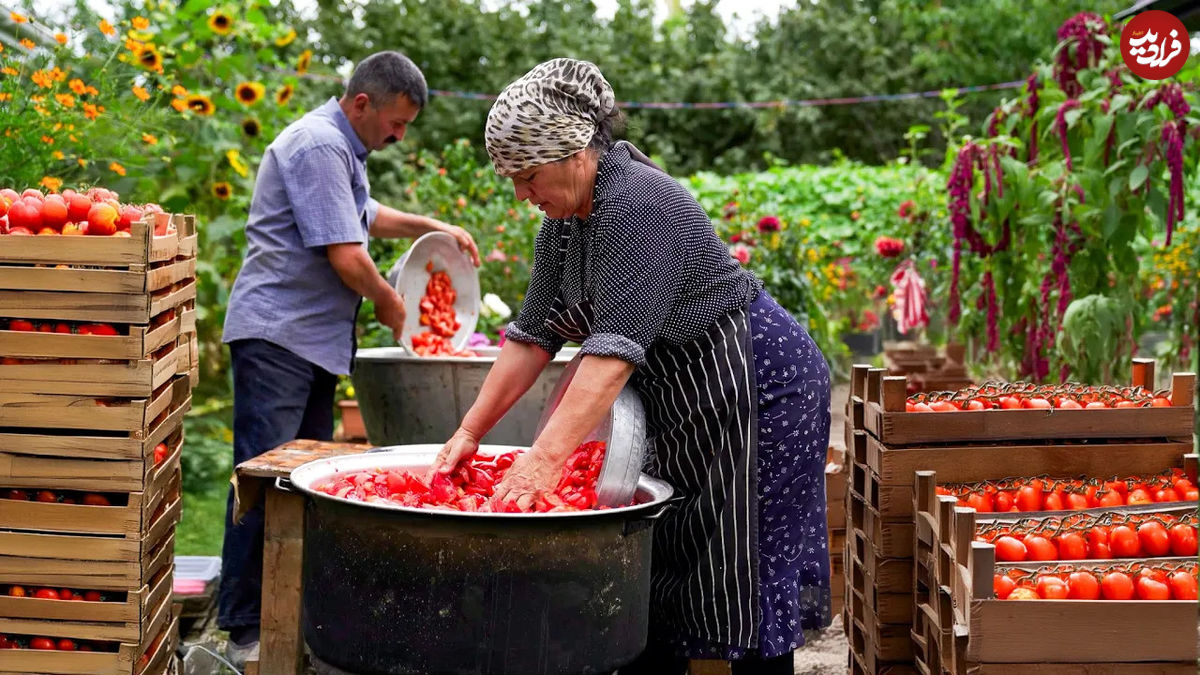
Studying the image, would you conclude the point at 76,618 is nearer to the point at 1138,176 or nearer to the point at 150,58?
the point at 150,58

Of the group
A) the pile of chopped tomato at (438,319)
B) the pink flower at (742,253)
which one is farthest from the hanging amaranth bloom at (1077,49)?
the pile of chopped tomato at (438,319)

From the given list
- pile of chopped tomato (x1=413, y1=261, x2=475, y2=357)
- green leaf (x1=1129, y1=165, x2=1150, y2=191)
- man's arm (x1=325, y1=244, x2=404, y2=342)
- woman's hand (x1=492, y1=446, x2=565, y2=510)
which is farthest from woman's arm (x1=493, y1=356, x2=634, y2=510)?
green leaf (x1=1129, y1=165, x2=1150, y2=191)

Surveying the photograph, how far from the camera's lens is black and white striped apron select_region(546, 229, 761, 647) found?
2883 millimetres

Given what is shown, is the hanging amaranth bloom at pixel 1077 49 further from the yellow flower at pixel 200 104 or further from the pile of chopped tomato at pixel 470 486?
the yellow flower at pixel 200 104

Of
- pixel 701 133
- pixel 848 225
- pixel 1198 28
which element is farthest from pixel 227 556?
pixel 701 133

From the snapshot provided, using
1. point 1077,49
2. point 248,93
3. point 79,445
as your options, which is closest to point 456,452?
point 79,445

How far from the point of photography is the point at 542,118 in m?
2.66

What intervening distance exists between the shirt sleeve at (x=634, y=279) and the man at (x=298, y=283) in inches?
64.5

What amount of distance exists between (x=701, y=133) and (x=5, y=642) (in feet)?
51.2

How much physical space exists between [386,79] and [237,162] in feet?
8.75

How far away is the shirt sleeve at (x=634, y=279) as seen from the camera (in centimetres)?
266

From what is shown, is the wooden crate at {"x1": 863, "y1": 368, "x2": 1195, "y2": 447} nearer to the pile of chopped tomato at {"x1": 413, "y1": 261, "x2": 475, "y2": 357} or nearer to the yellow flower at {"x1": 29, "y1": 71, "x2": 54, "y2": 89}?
the pile of chopped tomato at {"x1": 413, "y1": 261, "x2": 475, "y2": 357}

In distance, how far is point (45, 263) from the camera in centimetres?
296

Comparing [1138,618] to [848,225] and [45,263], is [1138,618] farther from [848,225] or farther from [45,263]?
[848,225]
